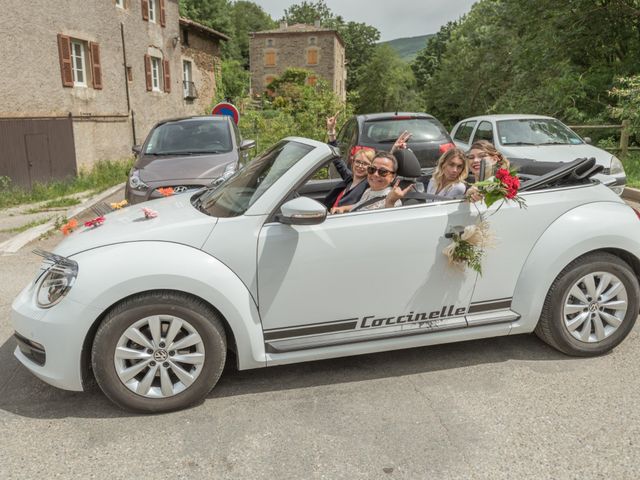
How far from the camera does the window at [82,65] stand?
15492 mm

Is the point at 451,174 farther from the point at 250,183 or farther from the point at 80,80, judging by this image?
the point at 80,80

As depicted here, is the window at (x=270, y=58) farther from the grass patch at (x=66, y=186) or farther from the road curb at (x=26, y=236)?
the road curb at (x=26, y=236)

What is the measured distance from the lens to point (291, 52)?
60.6m

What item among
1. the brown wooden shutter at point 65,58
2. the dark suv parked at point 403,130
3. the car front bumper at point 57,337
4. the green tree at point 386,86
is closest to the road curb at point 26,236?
the car front bumper at point 57,337

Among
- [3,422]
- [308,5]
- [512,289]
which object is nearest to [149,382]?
[3,422]

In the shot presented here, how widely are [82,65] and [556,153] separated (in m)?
14.4

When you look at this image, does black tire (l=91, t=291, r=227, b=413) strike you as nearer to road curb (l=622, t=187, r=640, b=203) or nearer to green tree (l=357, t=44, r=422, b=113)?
road curb (l=622, t=187, r=640, b=203)

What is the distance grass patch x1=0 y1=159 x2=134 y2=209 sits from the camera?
12594 mm

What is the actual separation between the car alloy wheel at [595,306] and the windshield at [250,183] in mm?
2111

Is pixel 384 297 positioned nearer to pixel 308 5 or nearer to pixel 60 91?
pixel 60 91

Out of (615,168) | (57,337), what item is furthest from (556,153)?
(57,337)

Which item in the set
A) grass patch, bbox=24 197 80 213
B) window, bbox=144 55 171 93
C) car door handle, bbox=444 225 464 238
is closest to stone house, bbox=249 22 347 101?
window, bbox=144 55 171 93

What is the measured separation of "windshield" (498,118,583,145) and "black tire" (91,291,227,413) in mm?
8616

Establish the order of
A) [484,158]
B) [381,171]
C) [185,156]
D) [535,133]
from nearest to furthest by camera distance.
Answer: [381,171], [484,158], [185,156], [535,133]
